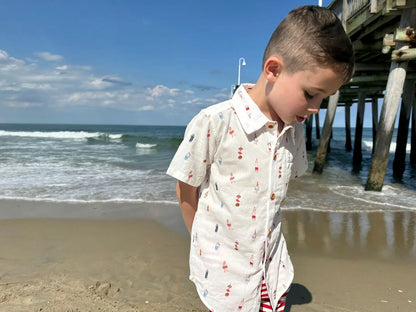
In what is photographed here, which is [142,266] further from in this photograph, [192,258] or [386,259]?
[386,259]

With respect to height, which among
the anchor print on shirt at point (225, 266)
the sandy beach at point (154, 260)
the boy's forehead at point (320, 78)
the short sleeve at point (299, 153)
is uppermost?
the boy's forehead at point (320, 78)

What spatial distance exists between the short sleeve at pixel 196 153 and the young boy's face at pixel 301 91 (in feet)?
0.93

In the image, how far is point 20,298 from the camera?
264 centimetres

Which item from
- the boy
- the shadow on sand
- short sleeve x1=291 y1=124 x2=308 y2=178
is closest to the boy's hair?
the boy

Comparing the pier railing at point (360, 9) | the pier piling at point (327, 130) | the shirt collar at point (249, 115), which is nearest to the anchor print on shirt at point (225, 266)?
the shirt collar at point (249, 115)

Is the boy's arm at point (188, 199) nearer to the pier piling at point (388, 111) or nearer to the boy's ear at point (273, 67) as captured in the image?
the boy's ear at point (273, 67)

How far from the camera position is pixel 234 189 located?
4.18 ft

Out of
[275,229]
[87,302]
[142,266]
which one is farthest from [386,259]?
[87,302]

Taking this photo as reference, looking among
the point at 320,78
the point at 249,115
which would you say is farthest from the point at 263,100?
the point at 320,78

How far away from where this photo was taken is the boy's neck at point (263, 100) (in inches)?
50.9

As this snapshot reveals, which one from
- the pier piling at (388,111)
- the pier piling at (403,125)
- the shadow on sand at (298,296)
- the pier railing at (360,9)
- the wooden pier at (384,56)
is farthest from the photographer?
the pier piling at (403,125)

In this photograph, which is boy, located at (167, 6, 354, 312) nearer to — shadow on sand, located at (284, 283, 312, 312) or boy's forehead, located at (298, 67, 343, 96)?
boy's forehead, located at (298, 67, 343, 96)

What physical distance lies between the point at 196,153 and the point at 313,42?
1.94ft

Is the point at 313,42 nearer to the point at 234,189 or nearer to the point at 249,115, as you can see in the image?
the point at 249,115
